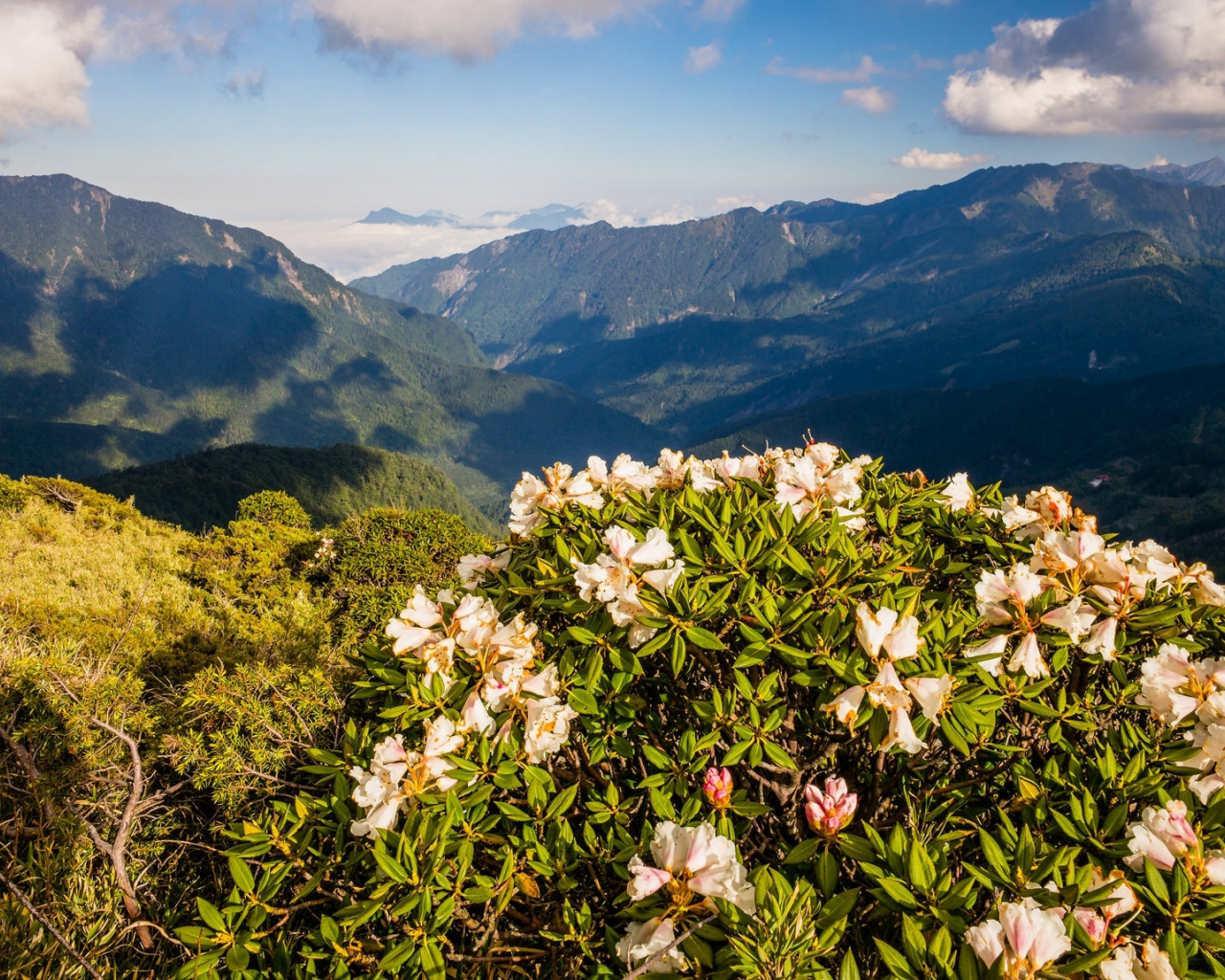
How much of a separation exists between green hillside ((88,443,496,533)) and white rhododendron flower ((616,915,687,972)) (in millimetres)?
42900

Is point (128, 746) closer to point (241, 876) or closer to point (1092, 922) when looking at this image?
point (241, 876)

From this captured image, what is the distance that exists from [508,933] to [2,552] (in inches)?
350

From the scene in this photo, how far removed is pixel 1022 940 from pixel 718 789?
677 mm

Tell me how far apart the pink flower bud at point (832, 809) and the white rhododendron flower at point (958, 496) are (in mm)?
1315

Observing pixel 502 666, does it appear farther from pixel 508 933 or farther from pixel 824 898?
pixel 824 898

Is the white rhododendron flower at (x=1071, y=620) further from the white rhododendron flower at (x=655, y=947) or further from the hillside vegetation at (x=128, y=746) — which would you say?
the hillside vegetation at (x=128, y=746)

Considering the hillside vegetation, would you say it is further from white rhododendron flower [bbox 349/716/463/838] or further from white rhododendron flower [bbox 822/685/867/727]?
white rhododendron flower [bbox 822/685/867/727]

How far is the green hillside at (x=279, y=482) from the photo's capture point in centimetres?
5039

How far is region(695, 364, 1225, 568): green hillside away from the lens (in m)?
78.6

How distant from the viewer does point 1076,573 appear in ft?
6.25

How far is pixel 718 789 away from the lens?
165 centimetres

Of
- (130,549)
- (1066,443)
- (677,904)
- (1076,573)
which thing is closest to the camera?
(677,904)

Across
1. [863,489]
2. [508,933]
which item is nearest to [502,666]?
[508,933]

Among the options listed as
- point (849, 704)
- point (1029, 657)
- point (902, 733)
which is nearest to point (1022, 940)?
point (902, 733)
